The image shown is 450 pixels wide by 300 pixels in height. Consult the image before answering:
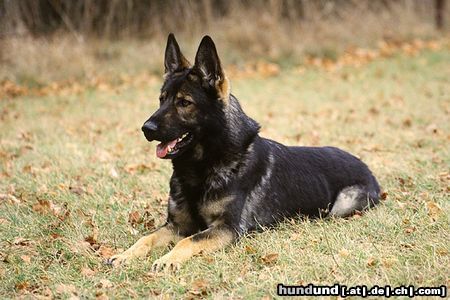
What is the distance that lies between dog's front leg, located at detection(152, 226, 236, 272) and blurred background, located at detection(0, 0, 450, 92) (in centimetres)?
1000

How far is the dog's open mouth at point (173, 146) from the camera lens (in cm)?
466

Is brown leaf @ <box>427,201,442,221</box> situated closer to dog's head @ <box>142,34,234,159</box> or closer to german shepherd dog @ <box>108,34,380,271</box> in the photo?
german shepherd dog @ <box>108,34,380,271</box>

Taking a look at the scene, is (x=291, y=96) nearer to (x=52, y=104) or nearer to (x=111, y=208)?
(x=52, y=104)

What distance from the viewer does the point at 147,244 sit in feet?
15.0

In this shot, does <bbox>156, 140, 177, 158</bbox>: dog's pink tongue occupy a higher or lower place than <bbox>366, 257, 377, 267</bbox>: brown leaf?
higher

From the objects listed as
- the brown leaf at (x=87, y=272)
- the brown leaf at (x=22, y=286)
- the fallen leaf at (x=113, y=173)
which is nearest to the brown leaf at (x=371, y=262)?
the brown leaf at (x=87, y=272)

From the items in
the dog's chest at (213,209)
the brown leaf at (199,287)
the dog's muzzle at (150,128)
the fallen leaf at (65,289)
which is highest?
the dog's muzzle at (150,128)

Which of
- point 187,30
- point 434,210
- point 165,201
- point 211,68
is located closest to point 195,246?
point 211,68

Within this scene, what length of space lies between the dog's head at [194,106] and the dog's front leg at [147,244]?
0.63 meters

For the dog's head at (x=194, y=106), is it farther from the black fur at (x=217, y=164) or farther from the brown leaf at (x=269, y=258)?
the brown leaf at (x=269, y=258)

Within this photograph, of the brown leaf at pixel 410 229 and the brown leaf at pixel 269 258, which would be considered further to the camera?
the brown leaf at pixel 410 229

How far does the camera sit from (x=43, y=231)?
5.06m

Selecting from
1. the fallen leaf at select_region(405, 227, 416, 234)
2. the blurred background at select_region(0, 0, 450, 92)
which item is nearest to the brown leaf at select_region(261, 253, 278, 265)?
the fallen leaf at select_region(405, 227, 416, 234)

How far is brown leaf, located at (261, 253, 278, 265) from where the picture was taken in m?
4.28
